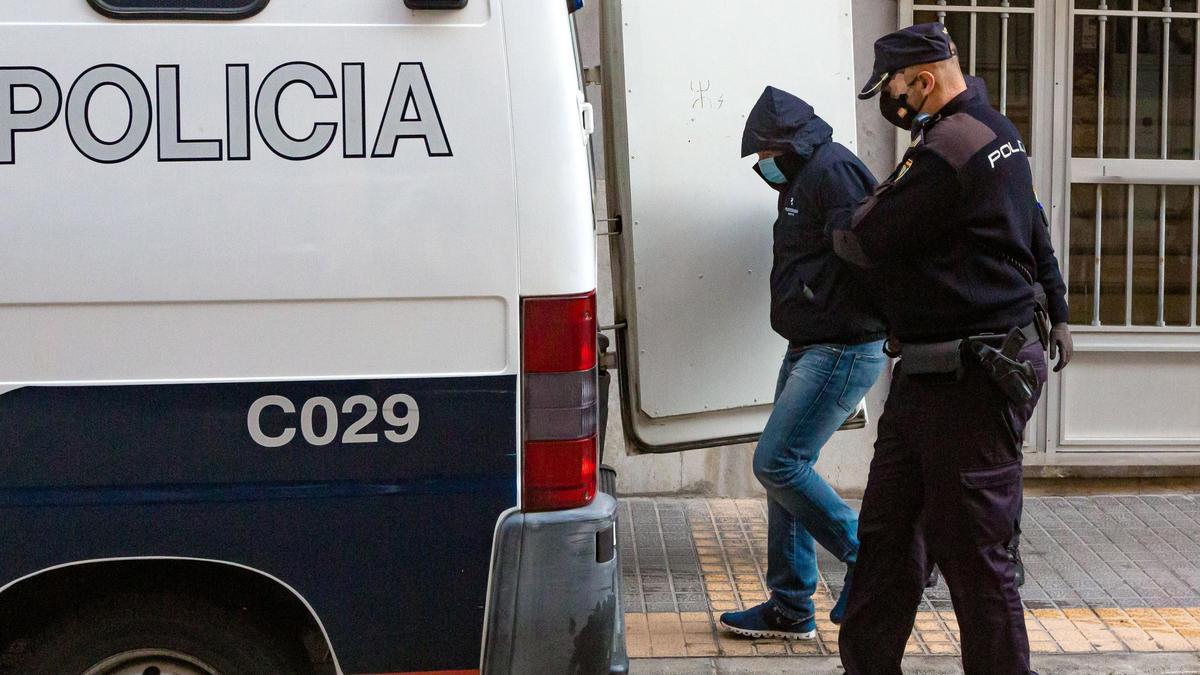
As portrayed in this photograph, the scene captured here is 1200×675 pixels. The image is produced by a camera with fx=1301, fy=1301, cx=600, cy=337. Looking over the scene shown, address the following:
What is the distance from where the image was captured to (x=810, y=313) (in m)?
4.08

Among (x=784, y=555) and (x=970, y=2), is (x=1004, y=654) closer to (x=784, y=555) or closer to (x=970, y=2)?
(x=784, y=555)

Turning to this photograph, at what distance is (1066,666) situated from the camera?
13.7ft

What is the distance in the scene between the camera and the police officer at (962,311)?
3188 millimetres

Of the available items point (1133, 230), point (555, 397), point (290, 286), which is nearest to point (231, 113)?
point (290, 286)

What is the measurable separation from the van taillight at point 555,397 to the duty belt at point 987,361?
1010mm

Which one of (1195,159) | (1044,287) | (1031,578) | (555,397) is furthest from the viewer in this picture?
(1195,159)

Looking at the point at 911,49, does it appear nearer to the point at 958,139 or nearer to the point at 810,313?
the point at 958,139

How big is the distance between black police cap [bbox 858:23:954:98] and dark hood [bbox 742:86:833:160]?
2.24ft

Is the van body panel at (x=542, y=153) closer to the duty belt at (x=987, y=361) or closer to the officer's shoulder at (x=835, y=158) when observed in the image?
the duty belt at (x=987, y=361)

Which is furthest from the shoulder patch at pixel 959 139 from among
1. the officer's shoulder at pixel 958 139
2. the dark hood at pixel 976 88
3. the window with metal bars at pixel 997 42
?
the window with metal bars at pixel 997 42

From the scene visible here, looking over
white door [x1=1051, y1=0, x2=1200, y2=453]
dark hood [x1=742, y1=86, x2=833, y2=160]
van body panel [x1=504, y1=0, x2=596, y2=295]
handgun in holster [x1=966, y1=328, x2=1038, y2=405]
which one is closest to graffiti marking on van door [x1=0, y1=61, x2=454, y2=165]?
van body panel [x1=504, y1=0, x2=596, y2=295]

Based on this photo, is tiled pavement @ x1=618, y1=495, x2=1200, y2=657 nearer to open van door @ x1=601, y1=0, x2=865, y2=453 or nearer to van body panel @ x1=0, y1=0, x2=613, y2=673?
open van door @ x1=601, y1=0, x2=865, y2=453

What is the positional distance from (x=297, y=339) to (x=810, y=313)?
196 cm

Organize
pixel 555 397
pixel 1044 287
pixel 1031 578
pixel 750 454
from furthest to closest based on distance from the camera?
pixel 750 454 → pixel 1031 578 → pixel 1044 287 → pixel 555 397
